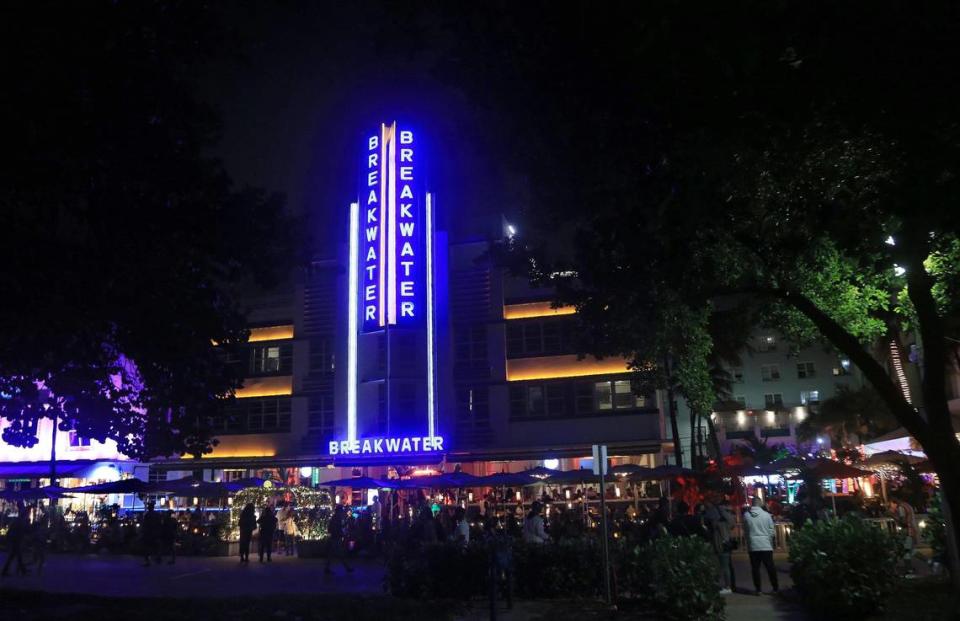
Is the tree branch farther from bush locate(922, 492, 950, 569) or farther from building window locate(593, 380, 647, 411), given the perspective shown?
building window locate(593, 380, 647, 411)

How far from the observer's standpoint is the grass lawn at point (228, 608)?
12.4 m

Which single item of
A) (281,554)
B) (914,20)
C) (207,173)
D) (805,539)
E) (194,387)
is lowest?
(281,554)

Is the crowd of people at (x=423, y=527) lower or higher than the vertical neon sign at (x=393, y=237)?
lower

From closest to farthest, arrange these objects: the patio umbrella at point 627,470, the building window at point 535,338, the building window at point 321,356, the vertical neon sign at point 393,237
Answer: the patio umbrella at point 627,470
the vertical neon sign at point 393,237
the building window at point 535,338
the building window at point 321,356

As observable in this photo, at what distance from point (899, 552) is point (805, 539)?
1288 millimetres

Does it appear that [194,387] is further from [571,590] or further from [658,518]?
[658,518]

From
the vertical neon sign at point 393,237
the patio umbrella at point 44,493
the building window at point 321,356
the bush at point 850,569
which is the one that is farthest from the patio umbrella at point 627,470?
the patio umbrella at point 44,493

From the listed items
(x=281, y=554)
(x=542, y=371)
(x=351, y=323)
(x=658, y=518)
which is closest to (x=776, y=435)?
(x=542, y=371)

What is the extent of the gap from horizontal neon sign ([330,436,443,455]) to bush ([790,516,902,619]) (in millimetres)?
20597

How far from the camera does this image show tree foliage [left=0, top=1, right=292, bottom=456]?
911 cm

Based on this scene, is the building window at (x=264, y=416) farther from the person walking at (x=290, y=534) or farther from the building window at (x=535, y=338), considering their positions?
the building window at (x=535, y=338)

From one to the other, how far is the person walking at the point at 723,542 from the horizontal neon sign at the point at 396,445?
55.0ft

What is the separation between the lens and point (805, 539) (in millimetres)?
12031

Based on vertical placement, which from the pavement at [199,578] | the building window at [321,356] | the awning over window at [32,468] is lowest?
the pavement at [199,578]
